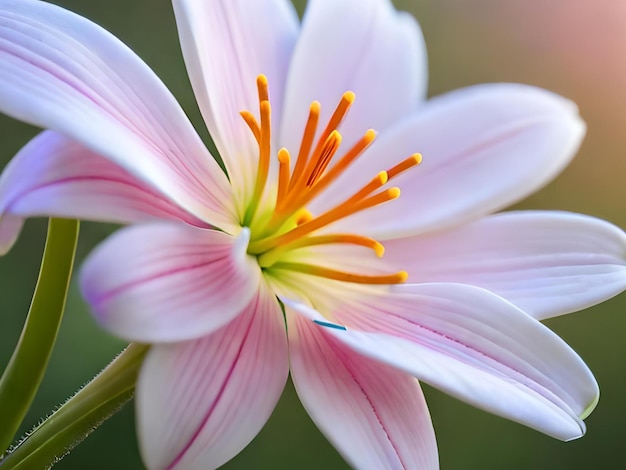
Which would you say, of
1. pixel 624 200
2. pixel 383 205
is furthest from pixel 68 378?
pixel 624 200

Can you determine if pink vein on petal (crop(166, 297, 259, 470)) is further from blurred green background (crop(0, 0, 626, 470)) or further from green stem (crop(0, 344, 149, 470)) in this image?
blurred green background (crop(0, 0, 626, 470))

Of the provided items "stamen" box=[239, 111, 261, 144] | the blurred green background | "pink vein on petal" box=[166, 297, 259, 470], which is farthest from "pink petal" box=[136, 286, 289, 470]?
the blurred green background

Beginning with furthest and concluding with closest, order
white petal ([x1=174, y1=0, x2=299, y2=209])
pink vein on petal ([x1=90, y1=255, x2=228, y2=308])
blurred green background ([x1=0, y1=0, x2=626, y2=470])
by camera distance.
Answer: blurred green background ([x1=0, y1=0, x2=626, y2=470]) < white petal ([x1=174, y1=0, x2=299, y2=209]) < pink vein on petal ([x1=90, y1=255, x2=228, y2=308])

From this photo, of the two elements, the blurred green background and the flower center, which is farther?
the blurred green background

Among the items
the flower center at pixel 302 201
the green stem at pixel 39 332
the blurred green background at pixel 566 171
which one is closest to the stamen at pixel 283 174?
the flower center at pixel 302 201

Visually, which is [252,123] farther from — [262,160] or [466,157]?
[466,157]

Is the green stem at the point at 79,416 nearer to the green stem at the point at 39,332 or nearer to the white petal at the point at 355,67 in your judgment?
the green stem at the point at 39,332
